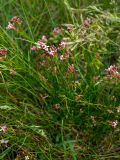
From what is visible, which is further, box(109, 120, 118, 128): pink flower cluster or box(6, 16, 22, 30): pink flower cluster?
box(6, 16, 22, 30): pink flower cluster

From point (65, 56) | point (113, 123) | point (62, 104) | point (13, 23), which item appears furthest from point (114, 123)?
point (13, 23)

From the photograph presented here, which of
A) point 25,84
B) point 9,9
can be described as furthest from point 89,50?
point 9,9

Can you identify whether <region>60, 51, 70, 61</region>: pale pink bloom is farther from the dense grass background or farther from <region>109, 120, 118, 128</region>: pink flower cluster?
<region>109, 120, 118, 128</region>: pink flower cluster

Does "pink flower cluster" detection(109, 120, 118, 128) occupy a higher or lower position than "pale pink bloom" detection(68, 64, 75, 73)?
lower

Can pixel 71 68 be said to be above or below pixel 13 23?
below

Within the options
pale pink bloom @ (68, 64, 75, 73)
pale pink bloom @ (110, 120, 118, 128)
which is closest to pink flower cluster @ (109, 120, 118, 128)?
pale pink bloom @ (110, 120, 118, 128)

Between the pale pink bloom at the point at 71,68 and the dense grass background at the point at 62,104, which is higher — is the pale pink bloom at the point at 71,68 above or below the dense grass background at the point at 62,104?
above

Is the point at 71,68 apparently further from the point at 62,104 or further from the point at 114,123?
the point at 114,123

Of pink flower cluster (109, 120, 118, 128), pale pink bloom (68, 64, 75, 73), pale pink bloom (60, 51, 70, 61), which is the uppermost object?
pale pink bloom (60, 51, 70, 61)

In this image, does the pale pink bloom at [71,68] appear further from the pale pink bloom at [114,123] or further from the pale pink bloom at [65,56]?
the pale pink bloom at [114,123]

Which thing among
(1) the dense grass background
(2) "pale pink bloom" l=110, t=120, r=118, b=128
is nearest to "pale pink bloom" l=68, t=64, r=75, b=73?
(1) the dense grass background

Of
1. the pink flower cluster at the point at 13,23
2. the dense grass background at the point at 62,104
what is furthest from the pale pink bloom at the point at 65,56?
the pink flower cluster at the point at 13,23

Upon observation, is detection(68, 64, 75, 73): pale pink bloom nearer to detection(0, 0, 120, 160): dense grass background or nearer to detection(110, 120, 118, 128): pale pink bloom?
detection(0, 0, 120, 160): dense grass background
